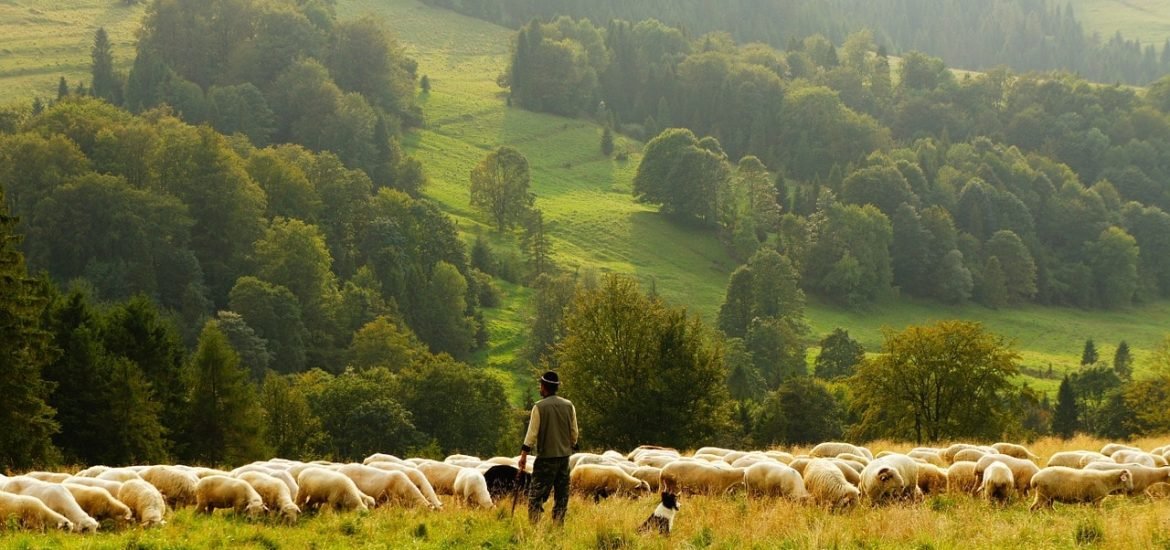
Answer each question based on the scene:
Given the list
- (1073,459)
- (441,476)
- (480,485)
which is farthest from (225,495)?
(1073,459)

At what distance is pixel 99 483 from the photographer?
72.6 ft

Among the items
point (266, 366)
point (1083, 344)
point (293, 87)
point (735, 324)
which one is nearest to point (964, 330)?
point (266, 366)

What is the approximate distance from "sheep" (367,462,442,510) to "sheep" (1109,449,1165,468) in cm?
1429

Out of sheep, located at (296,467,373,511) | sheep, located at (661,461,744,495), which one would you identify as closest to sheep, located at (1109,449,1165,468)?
sheep, located at (661,461,744,495)

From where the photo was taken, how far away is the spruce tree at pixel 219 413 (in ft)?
227

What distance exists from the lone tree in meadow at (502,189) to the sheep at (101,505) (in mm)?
150716

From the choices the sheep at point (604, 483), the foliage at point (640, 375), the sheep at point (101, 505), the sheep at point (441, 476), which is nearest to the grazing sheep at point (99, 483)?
the sheep at point (101, 505)

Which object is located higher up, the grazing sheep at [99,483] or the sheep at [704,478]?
the sheep at [704,478]

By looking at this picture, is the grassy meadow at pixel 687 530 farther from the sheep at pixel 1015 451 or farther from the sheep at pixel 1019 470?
the sheep at pixel 1015 451

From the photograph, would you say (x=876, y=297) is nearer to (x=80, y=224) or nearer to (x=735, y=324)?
(x=735, y=324)

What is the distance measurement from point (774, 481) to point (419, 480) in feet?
22.0

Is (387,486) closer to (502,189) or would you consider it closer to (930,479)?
(930,479)

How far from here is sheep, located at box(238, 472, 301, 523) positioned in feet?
70.6

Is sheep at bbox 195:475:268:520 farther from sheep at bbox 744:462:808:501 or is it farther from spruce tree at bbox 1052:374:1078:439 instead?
spruce tree at bbox 1052:374:1078:439
